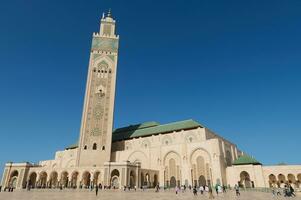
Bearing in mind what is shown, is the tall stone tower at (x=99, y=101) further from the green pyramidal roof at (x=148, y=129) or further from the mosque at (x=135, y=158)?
the green pyramidal roof at (x=148, y=129)

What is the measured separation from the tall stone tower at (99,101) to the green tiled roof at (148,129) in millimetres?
6898

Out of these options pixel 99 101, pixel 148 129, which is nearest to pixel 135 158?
pixel 148 129

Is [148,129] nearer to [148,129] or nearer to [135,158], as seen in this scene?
[148,129]

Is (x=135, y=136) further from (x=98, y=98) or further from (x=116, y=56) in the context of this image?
(x=116, y=56)

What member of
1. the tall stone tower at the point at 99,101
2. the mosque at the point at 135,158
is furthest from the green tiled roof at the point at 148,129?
the tall stone tower at the point at 99,101

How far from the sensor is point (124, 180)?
3344 centimetres

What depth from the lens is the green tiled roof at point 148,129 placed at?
41.9 meters

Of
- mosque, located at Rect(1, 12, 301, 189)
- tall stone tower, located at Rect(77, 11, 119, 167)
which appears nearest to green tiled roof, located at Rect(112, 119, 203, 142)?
mosque, located at Rect(1, 12, 301, 189)

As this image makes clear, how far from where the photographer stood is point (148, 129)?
47125 millimetres

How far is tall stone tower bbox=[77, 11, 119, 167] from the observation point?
4097 centimetres

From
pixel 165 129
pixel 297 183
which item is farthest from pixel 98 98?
pixel 297 183

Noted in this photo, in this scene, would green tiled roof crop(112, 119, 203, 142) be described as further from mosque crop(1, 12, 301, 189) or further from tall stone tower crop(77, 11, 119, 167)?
tall stone tower crop(77, 11, 119, 167)

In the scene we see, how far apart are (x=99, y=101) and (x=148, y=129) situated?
1150 centimetres

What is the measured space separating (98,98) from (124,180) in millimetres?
18019
